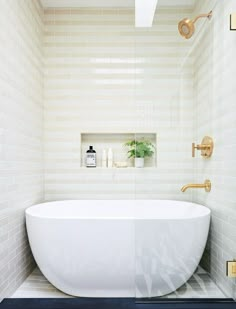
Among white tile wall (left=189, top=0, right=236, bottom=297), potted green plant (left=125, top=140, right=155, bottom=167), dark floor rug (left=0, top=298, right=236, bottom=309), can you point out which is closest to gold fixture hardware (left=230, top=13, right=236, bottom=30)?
white tile wall (left=189, top=0, right=236, bottom=297)

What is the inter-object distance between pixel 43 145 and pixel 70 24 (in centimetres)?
139

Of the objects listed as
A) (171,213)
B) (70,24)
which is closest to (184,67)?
(171,213)

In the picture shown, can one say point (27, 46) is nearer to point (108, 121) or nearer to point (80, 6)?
point (80, 6)

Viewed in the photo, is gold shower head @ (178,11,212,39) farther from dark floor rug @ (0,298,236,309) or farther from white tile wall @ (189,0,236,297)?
dark floor rug @ (0,298,236,309)

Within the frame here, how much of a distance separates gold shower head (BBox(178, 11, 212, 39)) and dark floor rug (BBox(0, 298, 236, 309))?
1797 mm

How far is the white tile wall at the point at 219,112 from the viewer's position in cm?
195

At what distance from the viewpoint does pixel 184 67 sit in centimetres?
201

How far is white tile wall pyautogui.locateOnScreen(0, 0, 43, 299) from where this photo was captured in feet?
7.34

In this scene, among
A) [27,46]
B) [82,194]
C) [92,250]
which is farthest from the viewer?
[82,194]

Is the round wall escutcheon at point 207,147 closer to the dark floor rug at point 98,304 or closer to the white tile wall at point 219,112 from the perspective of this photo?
the white tile wall at point 219,112

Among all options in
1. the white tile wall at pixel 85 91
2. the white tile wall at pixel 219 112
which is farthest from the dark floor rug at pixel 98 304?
the white tile wall at pixel 85 91

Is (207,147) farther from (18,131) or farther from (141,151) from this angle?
(18,131)

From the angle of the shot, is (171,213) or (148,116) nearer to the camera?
(148,116)

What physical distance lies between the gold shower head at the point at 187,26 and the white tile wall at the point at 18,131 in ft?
4.31
